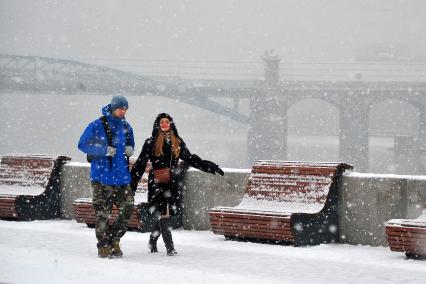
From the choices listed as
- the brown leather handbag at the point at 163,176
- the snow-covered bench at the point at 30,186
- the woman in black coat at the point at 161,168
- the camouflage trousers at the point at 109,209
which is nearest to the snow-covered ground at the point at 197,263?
the camouflage trousers at the point at 109,209

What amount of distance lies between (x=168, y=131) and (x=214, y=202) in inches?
66.5

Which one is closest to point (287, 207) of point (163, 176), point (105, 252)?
point (163, 176)

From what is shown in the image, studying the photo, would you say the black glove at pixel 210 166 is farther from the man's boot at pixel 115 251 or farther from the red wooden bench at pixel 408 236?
the red wooden bench at pixel 408 236

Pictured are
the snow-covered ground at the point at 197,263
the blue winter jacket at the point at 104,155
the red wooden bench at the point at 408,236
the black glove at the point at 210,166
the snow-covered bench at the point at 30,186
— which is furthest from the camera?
the snow-covered bench at the point at 30,186

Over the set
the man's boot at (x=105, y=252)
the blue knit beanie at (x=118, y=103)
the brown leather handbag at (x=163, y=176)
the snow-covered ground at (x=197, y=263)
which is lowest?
the snow-covered ground at (x=197, y=263)

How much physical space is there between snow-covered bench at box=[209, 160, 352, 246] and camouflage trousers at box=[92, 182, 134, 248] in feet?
3.60

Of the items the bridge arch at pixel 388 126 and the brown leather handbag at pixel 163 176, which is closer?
the brown leather handbag at pixel 163 176

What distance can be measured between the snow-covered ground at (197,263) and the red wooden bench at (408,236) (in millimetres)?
87

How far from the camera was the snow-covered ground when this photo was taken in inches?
190

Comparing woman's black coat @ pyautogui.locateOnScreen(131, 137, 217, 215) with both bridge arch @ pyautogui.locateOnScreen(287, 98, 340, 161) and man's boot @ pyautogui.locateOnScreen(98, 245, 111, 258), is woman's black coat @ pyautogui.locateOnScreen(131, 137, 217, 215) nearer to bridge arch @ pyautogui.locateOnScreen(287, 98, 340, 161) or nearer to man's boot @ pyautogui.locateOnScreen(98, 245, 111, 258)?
man's boot @ pyautogui.locateOnScreen(98, 245, 111, 258)

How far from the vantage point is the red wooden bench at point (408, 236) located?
5582 millimetres

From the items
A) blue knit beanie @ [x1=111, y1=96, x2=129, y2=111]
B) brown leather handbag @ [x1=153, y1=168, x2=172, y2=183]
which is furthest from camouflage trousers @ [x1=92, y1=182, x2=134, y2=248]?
blue knit beanie @ [x1=111, y1=96, x2=129, y2=111]

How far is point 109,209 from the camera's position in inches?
233

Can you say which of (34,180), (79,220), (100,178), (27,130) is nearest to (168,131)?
(100,178)
